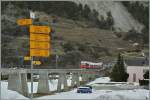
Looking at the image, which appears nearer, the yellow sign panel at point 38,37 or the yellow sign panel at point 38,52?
the yellow sign panel at point 38,37

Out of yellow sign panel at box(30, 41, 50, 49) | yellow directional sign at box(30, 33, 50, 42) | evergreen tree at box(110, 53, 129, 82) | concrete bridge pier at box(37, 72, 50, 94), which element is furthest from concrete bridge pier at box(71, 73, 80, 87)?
yellow directional sign at box(30, 33, 50, 42)

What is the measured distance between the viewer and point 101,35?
185875 mm

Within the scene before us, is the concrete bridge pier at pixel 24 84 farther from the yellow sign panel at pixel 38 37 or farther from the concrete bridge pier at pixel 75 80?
the concrete bridge pier at pixel 75 80

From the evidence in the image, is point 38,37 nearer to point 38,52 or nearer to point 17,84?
point 38,52

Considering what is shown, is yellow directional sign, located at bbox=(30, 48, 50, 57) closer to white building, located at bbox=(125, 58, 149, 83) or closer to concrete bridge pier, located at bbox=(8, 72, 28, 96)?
concrete bridge pier, located at bbox=(8, 72, 28, 96)

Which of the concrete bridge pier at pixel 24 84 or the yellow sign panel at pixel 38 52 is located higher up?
the yellow sign panel at pixel 38 52

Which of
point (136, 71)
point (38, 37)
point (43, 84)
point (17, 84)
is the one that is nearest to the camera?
point (38, 37)

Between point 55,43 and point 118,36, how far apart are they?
44.3 meters

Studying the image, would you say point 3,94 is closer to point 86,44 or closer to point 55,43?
point 55,43

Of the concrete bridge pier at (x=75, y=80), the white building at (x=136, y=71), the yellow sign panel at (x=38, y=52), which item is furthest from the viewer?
the white building at (x=136, y=71)

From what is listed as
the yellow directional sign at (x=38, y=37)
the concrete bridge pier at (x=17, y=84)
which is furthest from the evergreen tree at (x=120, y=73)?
the yellow directional sign at (x=38, y=37)

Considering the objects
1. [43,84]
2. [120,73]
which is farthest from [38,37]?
[120,73]

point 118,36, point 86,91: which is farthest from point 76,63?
point 86,91

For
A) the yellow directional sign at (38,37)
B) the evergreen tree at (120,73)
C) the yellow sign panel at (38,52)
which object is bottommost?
the evergreen tree at (120,73)
